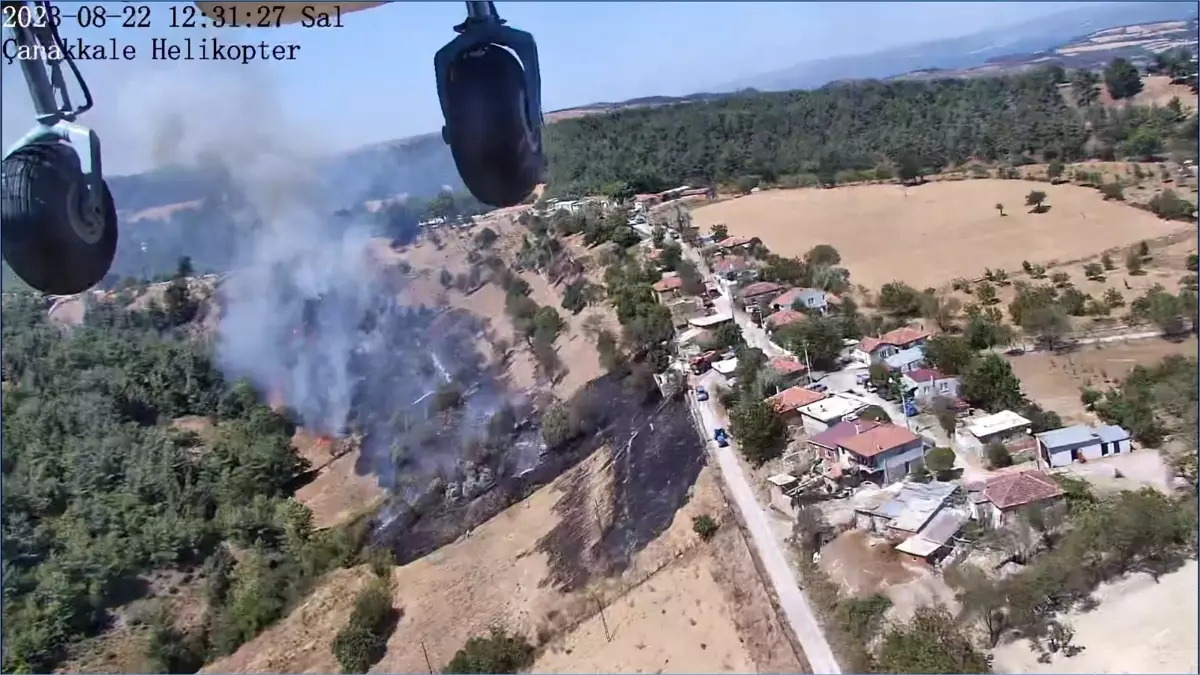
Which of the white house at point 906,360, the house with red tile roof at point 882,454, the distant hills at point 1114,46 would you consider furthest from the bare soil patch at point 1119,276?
the house with red tile roof at point 882,454

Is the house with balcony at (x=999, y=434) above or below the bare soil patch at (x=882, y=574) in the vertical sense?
above

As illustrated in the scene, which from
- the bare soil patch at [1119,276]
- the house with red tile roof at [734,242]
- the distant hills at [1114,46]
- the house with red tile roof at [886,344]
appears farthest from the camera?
the house with red tile roof at [734,242]

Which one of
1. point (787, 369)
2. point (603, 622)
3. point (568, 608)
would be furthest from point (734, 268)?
point (603, 622)

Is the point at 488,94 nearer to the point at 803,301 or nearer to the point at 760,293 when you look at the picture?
the point at 803,301

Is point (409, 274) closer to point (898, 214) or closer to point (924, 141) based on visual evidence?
point (898, 214)

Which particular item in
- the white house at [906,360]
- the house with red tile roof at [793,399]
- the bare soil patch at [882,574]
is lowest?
the bare soil patch at [882,574]

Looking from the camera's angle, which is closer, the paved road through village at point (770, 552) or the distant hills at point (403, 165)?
the paved road through village at point (770, 552)

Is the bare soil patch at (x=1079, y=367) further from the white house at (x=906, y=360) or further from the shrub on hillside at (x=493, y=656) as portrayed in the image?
the shrub on hillside at (x=493, y=656)

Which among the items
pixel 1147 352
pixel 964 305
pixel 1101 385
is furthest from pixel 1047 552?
pixel 964 305
